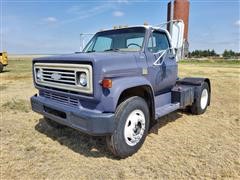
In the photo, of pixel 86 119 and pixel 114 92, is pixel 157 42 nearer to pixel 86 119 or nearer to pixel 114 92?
pixel 114 92

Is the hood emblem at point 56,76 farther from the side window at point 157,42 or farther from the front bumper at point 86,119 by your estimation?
the side window at point 157,42

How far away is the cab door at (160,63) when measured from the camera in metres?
4.07

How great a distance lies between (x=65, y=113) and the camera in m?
3.31

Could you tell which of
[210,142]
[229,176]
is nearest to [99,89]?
[229,176]

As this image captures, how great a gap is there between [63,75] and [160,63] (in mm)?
1879

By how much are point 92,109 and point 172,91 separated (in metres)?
2.30

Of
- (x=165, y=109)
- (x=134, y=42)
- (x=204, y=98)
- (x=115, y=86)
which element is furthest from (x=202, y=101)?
(x=115, y=86)

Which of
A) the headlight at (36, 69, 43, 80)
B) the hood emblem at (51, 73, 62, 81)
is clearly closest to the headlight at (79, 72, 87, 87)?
the hood emblem at (51, 73, 62, 81)

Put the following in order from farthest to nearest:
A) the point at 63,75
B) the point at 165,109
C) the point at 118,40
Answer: the point at 118,40, the point at 165,109, the point at 63,75

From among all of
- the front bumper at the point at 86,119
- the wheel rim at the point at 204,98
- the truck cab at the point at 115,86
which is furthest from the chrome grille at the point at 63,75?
the wheel rim at the point at 204,98

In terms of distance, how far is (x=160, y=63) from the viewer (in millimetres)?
4285

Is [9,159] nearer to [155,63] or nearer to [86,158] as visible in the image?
[86,158]

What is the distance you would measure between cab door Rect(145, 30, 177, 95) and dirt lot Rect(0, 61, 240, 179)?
0.99 meters

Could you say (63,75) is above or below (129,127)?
above
